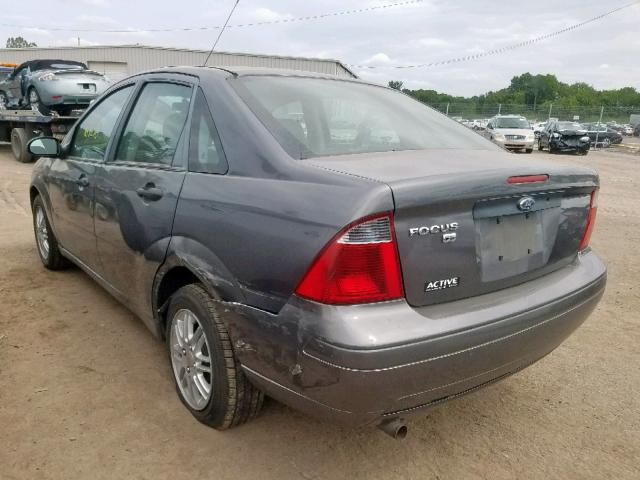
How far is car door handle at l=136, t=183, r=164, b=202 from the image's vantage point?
2.59 m

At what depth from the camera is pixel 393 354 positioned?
1.77 m

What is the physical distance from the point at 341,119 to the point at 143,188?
3.45 feet

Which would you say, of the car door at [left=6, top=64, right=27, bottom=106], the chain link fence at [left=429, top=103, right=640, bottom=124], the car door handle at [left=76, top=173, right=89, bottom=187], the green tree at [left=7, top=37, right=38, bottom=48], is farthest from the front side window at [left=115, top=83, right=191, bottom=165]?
the green tree at [left=7, top=37, right=38, bottom=48]

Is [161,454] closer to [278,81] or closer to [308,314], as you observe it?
[308,314]

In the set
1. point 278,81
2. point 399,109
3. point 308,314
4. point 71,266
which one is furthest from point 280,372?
point 71,266

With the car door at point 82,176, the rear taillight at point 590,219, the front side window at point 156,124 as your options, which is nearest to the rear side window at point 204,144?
the front side window at point 156,124

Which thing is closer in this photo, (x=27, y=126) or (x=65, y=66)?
(x=27, y=126)

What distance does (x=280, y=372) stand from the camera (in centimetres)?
195

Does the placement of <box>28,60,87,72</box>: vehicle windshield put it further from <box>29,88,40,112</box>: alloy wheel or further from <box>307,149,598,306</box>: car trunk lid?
<box>307,149,598,306</box>: car trunk lid

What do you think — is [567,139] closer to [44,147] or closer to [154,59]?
[44,147]

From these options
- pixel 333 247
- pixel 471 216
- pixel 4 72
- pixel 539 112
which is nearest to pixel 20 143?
pixel 4 72

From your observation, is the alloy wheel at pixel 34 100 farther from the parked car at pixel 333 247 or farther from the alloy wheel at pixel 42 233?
the parked car at pixel 333 247

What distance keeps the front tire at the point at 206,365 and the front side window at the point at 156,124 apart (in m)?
0.74

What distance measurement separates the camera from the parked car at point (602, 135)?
3122cm
